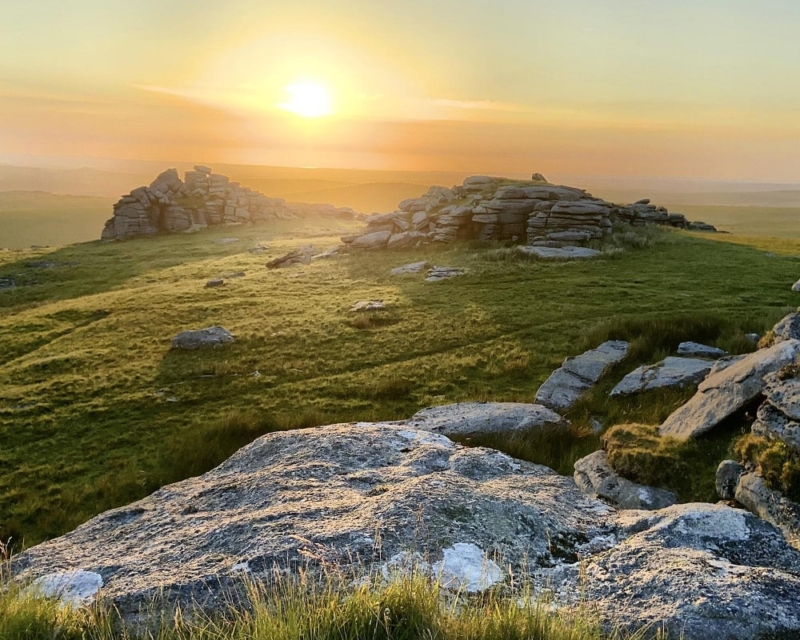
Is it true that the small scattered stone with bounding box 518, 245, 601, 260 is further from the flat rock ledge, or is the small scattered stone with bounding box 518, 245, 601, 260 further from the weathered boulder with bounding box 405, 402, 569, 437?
the flat rock ledge

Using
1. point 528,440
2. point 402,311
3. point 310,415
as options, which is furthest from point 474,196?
point 528,440

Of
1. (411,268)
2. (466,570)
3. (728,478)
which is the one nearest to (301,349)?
(411,268)

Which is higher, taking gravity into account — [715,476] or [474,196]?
[474,196]

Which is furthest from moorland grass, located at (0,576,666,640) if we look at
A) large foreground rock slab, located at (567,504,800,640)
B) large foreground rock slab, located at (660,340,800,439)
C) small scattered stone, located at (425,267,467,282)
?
small scattered stone, located at (425,267,467,282)

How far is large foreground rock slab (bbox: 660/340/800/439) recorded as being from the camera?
9422 mm

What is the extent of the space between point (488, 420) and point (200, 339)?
18566 millimetres

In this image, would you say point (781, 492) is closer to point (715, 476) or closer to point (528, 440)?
point (715, 476)

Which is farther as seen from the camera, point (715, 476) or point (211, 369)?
point (211, 369)

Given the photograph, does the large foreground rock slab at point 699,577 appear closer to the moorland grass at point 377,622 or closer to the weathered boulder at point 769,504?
the moorland grass at point 377,622

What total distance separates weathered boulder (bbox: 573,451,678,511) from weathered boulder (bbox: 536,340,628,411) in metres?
5.60

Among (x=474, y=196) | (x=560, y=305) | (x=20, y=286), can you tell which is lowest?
(x=20, y=286)

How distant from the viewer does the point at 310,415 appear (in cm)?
1755

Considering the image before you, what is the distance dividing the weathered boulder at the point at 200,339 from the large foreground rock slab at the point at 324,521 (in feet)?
55.1

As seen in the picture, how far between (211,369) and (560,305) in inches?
721
